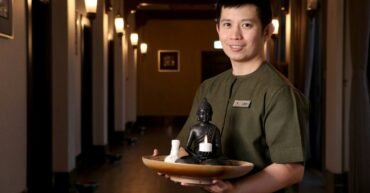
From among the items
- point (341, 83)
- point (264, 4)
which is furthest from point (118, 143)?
point (264, 4)

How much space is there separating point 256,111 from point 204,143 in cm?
19

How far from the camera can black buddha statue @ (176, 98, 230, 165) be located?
1.76m

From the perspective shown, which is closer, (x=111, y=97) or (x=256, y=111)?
(x=256, y=111)

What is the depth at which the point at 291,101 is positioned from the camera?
1.82 m

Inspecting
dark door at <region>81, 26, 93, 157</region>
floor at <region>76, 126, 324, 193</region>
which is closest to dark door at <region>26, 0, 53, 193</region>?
floor at <region>76, 126, 324, 193</region>

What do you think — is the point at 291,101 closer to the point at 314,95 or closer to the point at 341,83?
the point at 341,83

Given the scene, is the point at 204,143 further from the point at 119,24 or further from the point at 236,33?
the point at 119,24

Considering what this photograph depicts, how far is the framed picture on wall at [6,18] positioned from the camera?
484cm

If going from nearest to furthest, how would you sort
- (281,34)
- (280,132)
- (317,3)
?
(280,132) → (317,3) → (281,34)

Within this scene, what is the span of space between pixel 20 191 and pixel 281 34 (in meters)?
8.54

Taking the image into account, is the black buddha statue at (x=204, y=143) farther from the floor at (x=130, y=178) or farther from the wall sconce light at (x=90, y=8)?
the wall sconce light at (x=90, y=8)

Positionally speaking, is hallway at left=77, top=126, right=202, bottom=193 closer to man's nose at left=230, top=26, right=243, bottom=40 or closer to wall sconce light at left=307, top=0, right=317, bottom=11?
wall sconce light at left=307, top=0, right=317, bottom=11

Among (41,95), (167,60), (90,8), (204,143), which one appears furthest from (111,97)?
(204,143)

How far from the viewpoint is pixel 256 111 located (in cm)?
185
